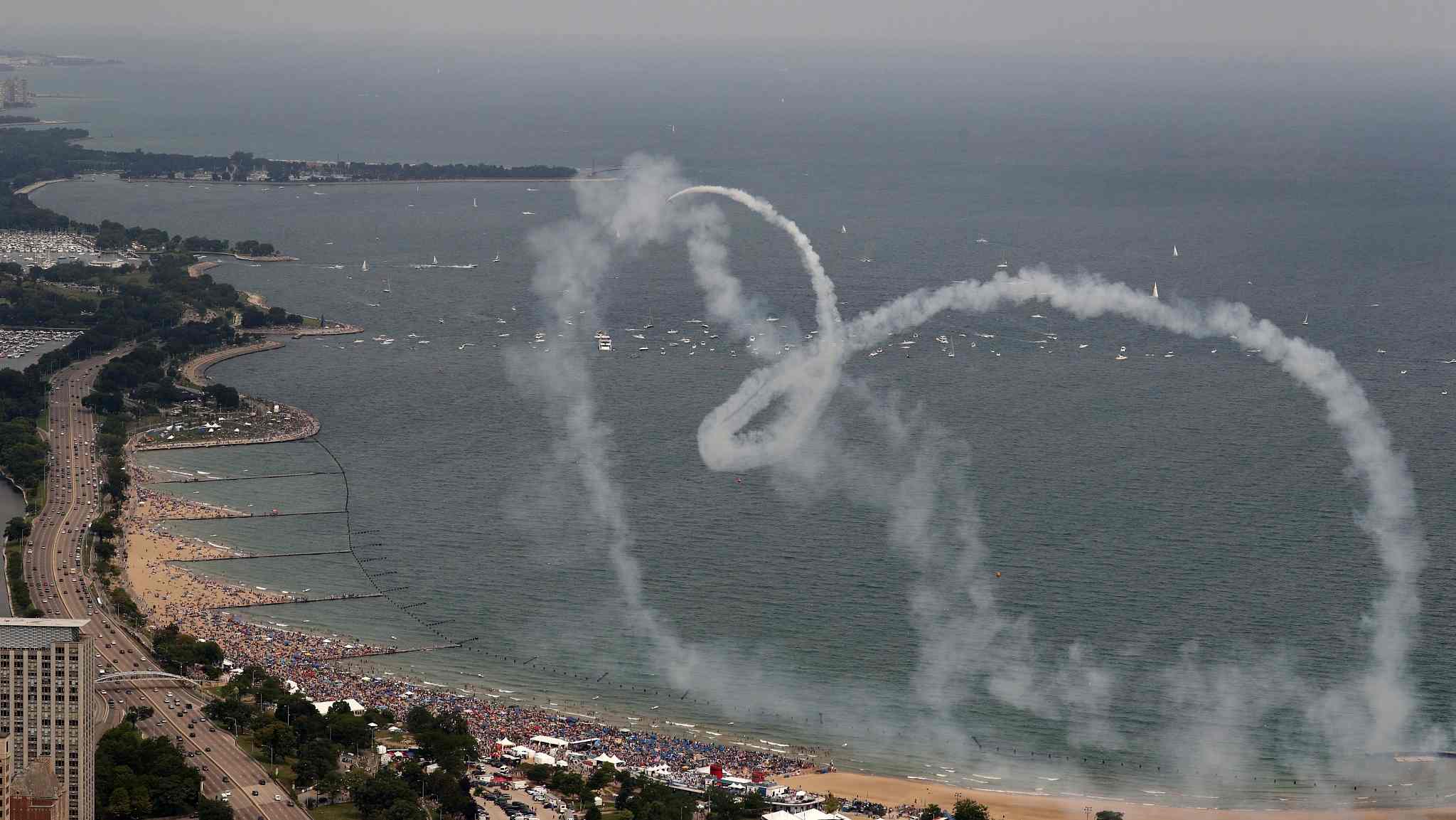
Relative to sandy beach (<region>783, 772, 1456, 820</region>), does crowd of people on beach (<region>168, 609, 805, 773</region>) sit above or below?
above

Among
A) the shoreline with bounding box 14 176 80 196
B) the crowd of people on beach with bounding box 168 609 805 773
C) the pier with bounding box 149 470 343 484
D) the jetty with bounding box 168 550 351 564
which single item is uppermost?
the shoreline with bounding box 14 176 80 196

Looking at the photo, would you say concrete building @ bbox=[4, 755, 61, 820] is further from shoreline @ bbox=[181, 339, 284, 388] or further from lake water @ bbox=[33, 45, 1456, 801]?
shoreline @ bbox=[181, 339, 284, 388]

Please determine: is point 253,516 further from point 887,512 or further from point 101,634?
point 887,512

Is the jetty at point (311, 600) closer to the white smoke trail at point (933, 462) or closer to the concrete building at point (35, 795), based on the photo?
the white smoke trail at point (933, 462)

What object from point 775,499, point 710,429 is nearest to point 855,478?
point 775,499

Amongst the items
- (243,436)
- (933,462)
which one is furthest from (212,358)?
(933,462)

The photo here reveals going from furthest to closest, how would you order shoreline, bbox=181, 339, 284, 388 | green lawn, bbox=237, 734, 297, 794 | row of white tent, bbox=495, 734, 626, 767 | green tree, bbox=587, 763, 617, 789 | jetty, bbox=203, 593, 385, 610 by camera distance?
shoreline, bbox=181, 339, 284, 388, jetty, bbox=203, 593, 385, 610, row of white tent, bbox=495, 734, 626, 767, green tree, bbox=587, 763, 617, 789, green lawn, bbox=237, 734, 297, 794

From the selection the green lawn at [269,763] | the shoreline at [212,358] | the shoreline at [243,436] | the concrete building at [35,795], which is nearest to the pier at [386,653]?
the green lawn at [269,763]

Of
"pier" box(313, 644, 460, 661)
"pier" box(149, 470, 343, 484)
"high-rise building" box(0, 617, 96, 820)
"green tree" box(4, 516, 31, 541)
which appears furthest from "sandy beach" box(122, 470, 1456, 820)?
"high-rise building" box(0, 617, 96, 820)
